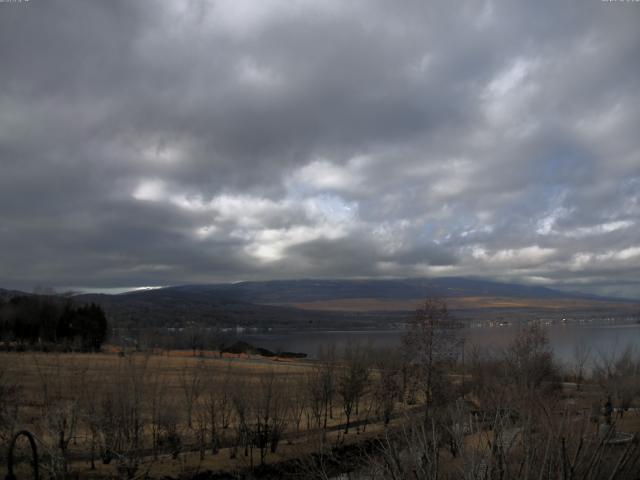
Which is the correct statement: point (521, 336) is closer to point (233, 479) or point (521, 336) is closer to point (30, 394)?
point (233, 479)

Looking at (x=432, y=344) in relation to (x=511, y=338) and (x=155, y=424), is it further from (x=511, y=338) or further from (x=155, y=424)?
(x=511, y=338)

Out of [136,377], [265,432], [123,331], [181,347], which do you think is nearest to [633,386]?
[265,432]

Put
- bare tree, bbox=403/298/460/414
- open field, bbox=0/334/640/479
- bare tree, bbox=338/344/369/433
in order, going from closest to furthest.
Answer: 1. open field, bbox=0/334/640/479
2. bare tree, bbox=403/298/460/414
3. bare tree, bbox=338/344/369/433

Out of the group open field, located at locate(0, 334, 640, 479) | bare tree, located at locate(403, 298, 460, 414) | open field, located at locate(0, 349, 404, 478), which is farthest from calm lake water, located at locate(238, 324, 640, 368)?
open field, located at locate(0, 349, 404, 478)

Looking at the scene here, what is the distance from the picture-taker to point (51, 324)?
9125 cm

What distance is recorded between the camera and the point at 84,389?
25.5 metres

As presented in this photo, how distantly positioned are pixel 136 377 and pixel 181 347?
86517 millimetres

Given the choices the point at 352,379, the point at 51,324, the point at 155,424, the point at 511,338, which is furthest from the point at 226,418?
the point at 51,324

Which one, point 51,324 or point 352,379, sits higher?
point 51,324

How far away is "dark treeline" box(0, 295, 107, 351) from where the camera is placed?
86812 millimetres

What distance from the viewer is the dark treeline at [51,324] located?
86.8 m

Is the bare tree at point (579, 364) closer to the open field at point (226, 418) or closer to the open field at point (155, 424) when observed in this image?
the open field at point (226, 418)

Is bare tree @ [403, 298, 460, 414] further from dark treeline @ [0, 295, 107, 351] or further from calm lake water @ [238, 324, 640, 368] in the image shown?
dark treeline @ [0, 295, 107, 351]

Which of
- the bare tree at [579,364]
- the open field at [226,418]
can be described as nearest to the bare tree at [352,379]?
the open field at [226,418]
